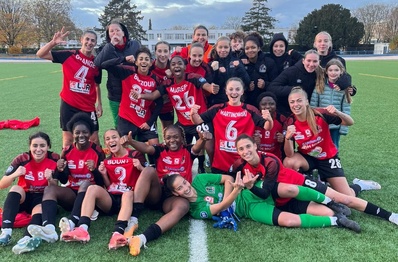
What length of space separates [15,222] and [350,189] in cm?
357

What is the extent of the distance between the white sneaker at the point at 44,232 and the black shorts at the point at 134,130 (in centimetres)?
175

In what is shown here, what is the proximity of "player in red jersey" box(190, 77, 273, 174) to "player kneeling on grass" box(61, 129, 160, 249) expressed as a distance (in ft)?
3.09

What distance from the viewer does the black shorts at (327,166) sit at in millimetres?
4141

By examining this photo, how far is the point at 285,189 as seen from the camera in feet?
11.5

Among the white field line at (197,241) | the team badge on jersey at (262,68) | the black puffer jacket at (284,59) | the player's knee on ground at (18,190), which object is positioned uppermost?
the black puffer jacket at (284,59)

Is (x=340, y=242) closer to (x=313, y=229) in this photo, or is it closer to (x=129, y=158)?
(x=313, y=229)

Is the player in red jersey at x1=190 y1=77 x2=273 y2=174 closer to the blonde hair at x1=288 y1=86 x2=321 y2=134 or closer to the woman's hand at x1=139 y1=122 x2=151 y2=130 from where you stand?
the blonde hair at x1=288 y1=86 x2=321 y2=134

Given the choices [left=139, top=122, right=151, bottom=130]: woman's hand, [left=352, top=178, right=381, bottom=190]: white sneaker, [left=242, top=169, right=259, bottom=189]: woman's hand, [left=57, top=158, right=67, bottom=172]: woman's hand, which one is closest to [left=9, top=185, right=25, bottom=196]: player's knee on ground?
[left=57, top=158, right=67, bottom=172]: woman's hand

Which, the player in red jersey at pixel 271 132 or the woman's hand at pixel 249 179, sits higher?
the player in red jersey at pixel 271 132

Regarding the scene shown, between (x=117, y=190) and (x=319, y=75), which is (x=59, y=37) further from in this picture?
(x=319, y=75)

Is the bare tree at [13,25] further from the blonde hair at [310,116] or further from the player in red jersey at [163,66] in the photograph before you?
the blonde hair at [310,116]

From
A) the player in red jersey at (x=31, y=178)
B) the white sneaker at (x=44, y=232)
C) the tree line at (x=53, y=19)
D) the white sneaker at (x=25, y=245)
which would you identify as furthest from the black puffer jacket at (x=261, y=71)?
the tree line at (x=53, y=19)

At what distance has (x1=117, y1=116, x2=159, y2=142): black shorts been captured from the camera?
4672 mm

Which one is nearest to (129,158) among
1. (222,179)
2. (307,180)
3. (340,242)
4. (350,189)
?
(222,179)
